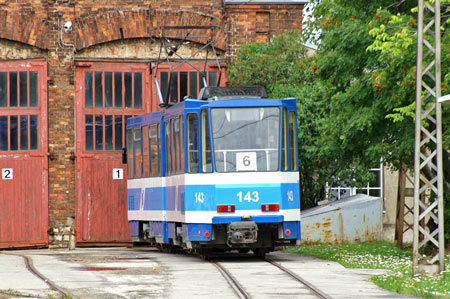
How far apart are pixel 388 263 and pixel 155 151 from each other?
6.04 meters

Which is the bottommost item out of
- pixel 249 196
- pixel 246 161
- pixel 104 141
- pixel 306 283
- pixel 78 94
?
pixel 306 283

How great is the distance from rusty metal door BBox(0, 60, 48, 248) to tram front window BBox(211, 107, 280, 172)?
8497mm

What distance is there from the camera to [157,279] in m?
15.4

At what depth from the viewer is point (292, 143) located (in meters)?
19.2

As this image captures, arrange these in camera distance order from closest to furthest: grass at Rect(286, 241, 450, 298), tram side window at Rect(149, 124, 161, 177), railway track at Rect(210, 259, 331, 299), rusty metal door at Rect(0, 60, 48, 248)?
1. railway track at Rect(210, 259, 331, 299)
2. grass at Rect(286, 241, 450, 298)
3. tram side window at Rect(149, 124, 161, 177)
4. rusty metal door at Rect(0, 60, 48, 248)

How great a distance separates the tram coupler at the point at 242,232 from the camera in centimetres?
1847

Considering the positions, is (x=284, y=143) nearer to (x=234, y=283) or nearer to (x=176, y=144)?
(x=176, y=144)

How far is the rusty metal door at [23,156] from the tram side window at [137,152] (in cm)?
347

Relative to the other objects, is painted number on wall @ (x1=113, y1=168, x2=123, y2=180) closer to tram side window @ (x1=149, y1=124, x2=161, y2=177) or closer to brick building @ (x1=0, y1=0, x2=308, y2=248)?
brick building @ (x1=0, y1=0, x2=308, y2=248)

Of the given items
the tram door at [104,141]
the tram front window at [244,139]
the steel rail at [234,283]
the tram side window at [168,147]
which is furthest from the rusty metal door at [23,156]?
the steel rail at [234,283]

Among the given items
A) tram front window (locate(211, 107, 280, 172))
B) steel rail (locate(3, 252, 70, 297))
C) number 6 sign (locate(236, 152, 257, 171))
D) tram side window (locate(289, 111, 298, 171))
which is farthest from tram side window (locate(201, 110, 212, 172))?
steel rail (locate(3, 252, 70, 297))

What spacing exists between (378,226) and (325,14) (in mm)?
8044

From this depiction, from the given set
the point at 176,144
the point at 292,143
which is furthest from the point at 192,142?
the point at 292,143

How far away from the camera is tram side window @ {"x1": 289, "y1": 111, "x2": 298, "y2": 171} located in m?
19.1
